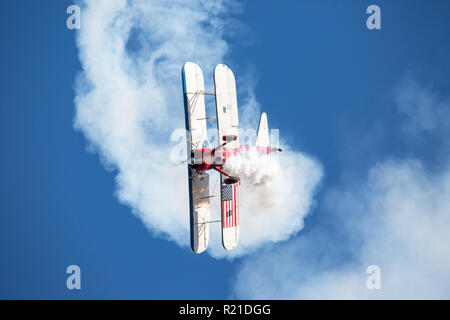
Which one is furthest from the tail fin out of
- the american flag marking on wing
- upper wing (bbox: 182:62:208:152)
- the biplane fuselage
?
upper wing (bbox: 182:62:208:152)

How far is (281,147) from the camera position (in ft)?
96.8

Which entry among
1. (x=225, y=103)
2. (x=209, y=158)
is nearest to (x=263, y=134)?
(x=225, y=103)

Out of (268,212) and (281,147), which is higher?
(281,147)

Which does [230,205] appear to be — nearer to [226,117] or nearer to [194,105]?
[226,117]

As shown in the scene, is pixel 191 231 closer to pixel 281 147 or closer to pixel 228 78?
pixel 281 147

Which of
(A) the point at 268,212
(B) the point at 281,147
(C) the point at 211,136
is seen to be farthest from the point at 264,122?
(A) the point at 268,212

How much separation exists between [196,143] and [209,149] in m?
1.03

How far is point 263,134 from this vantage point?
1169 inches

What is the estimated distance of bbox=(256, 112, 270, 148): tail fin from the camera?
96.4ft

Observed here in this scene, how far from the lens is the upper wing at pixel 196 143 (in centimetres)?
2738

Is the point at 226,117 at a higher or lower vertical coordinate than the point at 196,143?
higher

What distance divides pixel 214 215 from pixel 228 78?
7771 millimetres

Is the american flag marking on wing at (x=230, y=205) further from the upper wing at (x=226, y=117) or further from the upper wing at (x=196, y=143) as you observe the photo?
the upper wing at (x=196, y=143)

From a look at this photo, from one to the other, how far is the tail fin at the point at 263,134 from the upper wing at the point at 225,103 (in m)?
1.62
